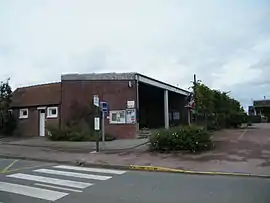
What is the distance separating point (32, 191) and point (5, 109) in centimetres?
1937

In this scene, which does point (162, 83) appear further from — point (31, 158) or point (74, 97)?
point (31, 158)

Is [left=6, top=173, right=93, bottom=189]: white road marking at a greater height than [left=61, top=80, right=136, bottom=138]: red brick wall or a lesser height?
lesser

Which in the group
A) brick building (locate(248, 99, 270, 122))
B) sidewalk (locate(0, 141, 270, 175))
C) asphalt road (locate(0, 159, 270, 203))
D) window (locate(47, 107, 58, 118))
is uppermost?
brick building (locate(248, 99, 270, 122))

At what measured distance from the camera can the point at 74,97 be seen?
2506 cm

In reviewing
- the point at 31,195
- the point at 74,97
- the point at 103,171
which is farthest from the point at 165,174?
the point at 74,97

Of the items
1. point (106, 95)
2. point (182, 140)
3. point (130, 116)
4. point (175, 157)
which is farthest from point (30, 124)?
point (175, 157)

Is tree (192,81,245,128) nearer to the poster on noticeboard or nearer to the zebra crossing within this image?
the poster on noticeboard

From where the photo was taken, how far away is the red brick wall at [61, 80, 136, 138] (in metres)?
23.9

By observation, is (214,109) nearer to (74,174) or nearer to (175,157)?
(175,157)

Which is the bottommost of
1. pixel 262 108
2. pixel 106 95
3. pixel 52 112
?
pixel 52 112

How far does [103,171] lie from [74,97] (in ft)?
45.1

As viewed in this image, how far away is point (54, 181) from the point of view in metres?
9.78

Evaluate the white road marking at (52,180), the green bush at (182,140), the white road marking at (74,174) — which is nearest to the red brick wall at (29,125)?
the green bush at (182,140)

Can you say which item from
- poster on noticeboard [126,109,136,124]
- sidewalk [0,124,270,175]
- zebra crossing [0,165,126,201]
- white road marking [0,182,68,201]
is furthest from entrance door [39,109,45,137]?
white road marking [0,182,68,201]
